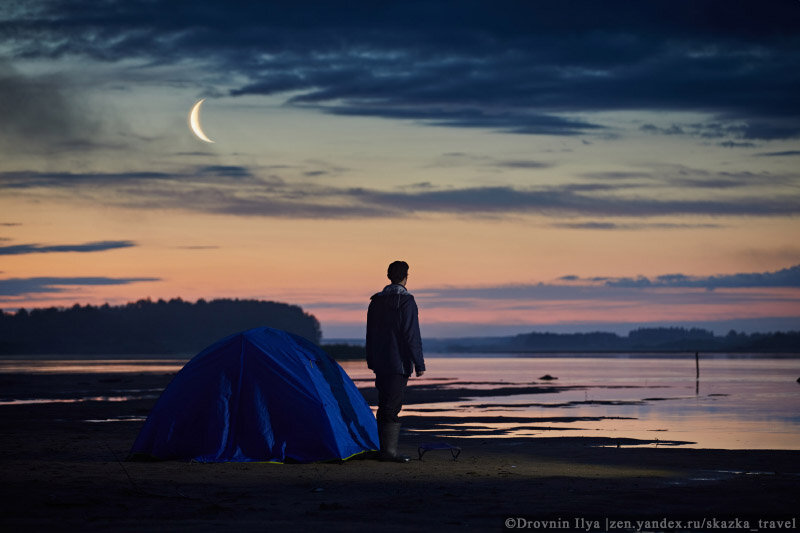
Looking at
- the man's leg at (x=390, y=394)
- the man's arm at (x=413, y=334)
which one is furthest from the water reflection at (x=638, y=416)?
the man's arm at (x=413, y=334)

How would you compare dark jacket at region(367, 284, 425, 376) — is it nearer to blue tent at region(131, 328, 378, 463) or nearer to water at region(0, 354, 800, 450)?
blue tent at region(131, 328, 378, 463)

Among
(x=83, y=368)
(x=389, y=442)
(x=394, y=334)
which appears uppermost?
(x=394, y=334)

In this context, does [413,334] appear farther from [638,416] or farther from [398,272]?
[638,416]

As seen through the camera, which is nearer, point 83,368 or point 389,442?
point 389,442

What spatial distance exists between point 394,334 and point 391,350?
0.26 metres

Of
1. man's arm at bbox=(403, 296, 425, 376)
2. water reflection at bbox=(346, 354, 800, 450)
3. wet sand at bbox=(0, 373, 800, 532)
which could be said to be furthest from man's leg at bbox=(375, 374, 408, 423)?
water reflection at bbox=(346, 354, 800, 450)

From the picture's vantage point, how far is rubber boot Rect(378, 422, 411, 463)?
627 inches

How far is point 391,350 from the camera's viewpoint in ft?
51.6

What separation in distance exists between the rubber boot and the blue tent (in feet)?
1.97

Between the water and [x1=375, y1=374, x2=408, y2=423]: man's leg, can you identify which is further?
the water

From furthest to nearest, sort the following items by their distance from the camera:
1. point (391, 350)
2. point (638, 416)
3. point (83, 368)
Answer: point (83, 368)
point (638, 416)
point (391, 350)

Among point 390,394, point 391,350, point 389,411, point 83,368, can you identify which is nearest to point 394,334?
point 391,350

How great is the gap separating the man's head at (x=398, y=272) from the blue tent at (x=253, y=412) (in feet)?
6.93

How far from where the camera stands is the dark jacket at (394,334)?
51.3 ft
